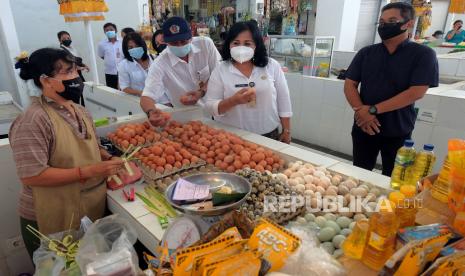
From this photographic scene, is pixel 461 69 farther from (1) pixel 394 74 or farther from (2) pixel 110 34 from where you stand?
(2) pixel 110 34

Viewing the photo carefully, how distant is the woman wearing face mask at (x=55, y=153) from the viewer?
1.55 m

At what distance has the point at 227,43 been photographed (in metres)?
2.56

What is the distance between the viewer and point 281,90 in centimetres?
279

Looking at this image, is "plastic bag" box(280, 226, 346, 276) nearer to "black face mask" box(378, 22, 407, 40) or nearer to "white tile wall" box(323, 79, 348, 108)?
"black face mask" box(378, 22, 407, 40)

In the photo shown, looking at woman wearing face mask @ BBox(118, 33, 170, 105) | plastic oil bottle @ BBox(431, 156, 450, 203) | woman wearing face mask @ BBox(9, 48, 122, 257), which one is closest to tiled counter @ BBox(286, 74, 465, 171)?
woman wearing face mask @ BBox(118, 33, 170, 105)

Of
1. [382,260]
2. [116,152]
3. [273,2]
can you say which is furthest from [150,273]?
[273,2]

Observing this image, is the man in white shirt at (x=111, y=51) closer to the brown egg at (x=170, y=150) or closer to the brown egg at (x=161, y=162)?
the brown egg at (x=170, y=150)

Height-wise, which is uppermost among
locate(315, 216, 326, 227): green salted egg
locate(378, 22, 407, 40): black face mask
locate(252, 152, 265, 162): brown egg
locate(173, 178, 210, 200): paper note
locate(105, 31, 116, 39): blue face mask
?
locate(378, 22, 407, 40): black face mask

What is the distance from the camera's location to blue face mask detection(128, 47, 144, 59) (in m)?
3.99

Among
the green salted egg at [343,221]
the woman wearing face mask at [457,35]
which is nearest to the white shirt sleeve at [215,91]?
the green salted egg at [343,221]

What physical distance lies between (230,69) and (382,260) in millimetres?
1938

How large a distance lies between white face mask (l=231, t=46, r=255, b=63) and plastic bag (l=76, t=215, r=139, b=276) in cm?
158

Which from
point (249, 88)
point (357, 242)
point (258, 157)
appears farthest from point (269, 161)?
point (357, 242)

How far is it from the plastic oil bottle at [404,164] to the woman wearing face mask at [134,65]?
10.6 feet
